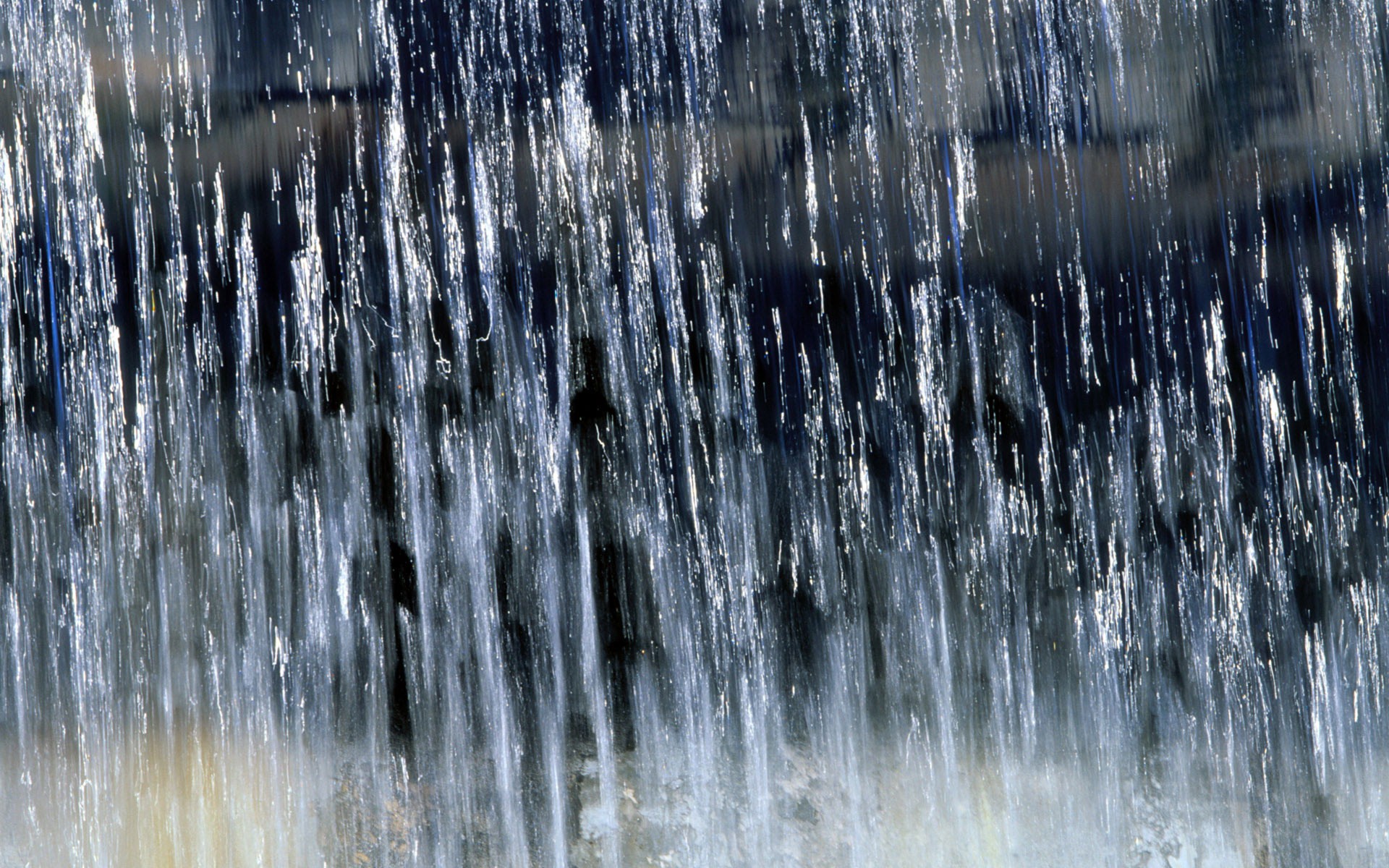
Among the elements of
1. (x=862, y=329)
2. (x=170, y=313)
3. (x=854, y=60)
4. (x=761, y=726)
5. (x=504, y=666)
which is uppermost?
(x=854, y=60)

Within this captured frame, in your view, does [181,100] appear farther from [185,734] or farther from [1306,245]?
[1306,245]

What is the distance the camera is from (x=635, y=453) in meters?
3.41

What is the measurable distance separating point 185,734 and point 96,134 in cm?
168

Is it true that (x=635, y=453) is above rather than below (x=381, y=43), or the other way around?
below

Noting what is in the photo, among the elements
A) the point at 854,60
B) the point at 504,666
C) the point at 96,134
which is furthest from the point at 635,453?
the point at 96,134

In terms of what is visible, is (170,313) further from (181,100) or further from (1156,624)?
(1156,624)

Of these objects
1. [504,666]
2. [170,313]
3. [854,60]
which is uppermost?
[854,60]

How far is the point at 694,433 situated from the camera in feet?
11.2

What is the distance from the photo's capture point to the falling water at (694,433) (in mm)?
3326

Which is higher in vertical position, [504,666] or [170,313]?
[170,313]

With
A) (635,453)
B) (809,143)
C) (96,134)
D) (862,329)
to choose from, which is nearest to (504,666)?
(635,453)

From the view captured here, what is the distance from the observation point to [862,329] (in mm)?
3428

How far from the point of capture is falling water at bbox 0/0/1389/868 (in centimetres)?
333

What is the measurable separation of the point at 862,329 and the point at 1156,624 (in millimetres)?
1121
